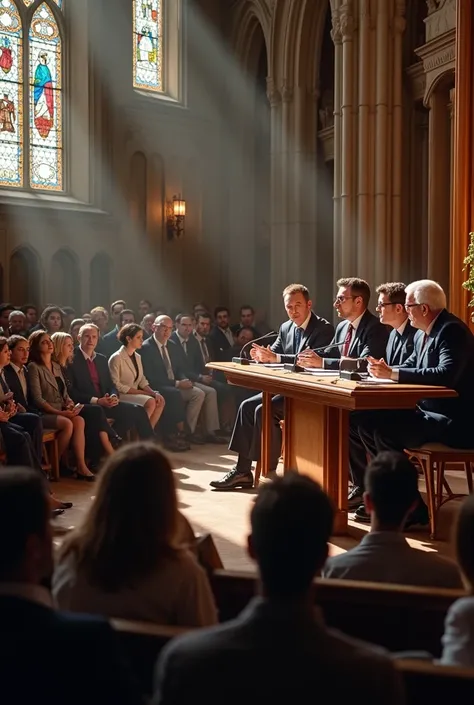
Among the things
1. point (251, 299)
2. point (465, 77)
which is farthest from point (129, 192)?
point (465, 77)

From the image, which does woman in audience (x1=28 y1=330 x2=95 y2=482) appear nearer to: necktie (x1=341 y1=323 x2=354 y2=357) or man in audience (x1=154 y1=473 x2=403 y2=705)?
necktie (x1=341 y1=323 x2=354 y2=357)

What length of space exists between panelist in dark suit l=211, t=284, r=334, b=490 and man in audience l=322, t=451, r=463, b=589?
4.04 meters

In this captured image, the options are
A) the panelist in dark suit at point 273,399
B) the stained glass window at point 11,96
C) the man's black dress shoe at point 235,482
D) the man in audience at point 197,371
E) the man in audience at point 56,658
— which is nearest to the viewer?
the man in audience at point 56,658

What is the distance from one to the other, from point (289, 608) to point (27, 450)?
16.7ft

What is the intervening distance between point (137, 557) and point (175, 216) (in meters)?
13.5

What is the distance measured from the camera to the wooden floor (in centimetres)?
509

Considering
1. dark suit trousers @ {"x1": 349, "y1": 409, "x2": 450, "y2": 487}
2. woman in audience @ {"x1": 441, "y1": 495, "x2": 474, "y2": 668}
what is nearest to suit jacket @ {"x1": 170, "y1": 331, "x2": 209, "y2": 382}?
dark suit trousers @ {"x1": 349, "y1": 409, "x2": 450, "y2": 487}

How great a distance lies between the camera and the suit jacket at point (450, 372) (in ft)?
16.9

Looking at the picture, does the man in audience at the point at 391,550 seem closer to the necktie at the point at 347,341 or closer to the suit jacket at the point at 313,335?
the necktie at the point at 347,341

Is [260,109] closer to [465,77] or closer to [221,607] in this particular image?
[465,77]

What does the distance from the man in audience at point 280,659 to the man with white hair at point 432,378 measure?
390 centimetres

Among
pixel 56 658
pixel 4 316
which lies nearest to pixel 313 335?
pixel 4 316

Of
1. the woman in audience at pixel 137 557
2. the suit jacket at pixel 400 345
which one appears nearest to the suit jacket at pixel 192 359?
the suit jacket at pixel 400 345

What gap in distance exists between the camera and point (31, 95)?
1400 centimetres
